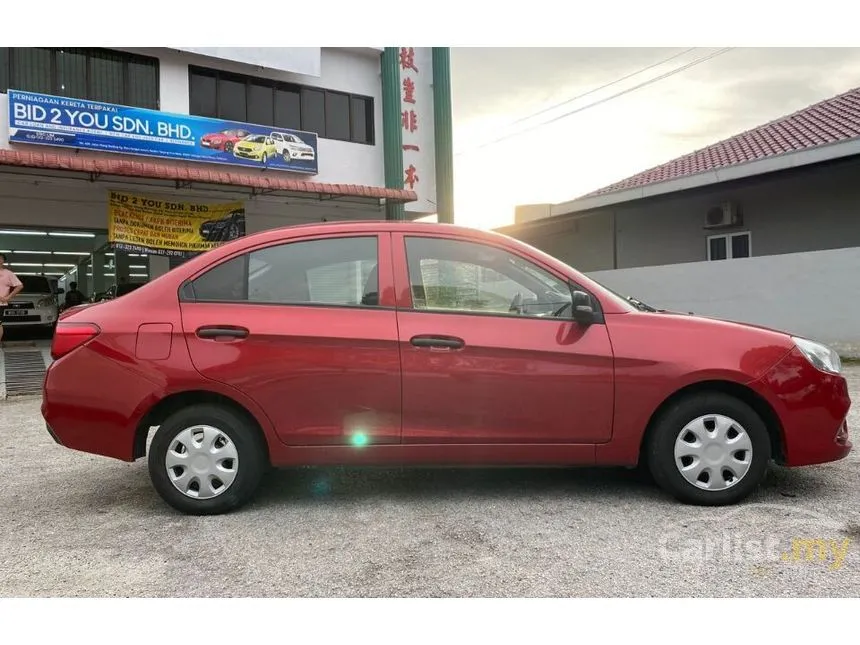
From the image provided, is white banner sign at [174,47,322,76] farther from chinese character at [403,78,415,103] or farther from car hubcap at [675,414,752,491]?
car hubcap at [675,414,752,491]

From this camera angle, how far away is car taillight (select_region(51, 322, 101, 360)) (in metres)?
3.36

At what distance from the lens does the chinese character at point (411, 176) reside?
51.5 ft


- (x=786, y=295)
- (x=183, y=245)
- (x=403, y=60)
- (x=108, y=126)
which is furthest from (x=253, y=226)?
(x=786, y=295)

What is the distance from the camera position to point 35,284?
1484 centimetres

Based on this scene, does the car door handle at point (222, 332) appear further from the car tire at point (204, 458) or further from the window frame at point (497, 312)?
the window frame at point (497, 312)

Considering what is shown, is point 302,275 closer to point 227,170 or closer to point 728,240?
point 227,170

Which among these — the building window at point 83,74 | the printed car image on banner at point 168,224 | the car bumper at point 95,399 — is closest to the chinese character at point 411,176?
the printed car image on banner at point 168,224

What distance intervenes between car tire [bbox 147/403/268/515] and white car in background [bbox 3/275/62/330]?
1287 centimetres

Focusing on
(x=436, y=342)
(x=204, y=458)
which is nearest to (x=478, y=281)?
(x=436, y=342)

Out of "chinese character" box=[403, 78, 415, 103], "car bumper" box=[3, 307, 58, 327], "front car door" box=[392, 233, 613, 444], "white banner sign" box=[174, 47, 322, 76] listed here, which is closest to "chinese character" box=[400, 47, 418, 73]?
"chinese character" box=[403, 78, 415, 103]

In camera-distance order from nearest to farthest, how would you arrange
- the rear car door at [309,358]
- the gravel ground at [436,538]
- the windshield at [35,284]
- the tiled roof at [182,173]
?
the gravel ground at [436,538] < the rear car door at [309,358] < the tiled roof at [182,173] < the windshield at [35,284]

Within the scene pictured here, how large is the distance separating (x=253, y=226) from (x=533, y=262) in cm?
1253

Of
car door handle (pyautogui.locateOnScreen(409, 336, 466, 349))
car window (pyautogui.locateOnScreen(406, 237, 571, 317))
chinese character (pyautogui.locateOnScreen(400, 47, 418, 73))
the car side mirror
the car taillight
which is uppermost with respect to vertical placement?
chinese character (pyautogui.locateOnScreen(400, 47, 418, 73))

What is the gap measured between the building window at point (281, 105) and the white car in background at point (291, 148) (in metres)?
0.59
